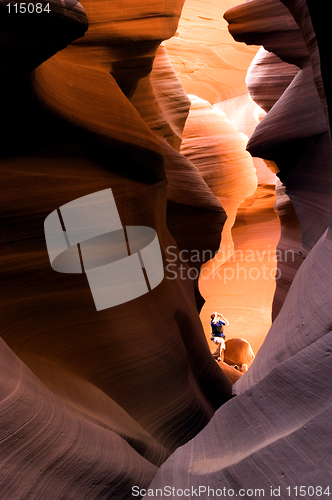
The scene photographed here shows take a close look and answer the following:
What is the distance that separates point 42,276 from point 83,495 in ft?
4.41

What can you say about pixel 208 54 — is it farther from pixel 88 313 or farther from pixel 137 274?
pixel 88 313

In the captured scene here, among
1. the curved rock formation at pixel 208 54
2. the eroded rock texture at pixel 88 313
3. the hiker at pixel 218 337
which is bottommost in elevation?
the hiker at pixel 218 337

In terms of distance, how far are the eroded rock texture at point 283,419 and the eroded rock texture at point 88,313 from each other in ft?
1.43

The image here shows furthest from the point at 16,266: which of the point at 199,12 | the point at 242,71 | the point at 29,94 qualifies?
the point at 242,71

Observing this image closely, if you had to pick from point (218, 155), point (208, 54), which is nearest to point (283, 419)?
point (218, 155)

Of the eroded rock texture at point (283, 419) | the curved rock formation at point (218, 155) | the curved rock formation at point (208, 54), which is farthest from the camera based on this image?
the curved rock formation at point (218, 155)

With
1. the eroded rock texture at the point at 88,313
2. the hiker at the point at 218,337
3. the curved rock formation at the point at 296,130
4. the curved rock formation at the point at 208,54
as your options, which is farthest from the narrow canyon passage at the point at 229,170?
the eroded rock texture at the point at 88,313

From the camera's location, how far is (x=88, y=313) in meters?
2.55

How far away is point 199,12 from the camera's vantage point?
610 cm

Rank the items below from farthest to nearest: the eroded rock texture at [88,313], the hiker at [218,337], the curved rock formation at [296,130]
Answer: the hiker at [218,337] < the curved rock formation at [296,130] < the eroded rock texture at [88,313]

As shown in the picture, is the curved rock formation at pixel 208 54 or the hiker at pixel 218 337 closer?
the hiker at pixel 218 337

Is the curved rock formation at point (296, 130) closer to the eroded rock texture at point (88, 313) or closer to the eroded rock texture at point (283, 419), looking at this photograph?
the eroded rock texture at point (88, 313)

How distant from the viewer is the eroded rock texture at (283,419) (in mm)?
996

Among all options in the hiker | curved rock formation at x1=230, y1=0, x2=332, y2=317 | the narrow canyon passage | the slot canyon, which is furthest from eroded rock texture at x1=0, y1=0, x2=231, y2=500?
the narrow canyon passage
